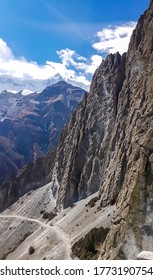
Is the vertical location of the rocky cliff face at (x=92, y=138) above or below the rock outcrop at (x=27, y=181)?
above

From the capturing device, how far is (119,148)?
307ft

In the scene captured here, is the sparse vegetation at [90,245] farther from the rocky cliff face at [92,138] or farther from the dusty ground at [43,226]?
the rocky cliff face at [92,138]

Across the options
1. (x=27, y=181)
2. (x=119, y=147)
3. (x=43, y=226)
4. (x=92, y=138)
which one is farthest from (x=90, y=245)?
(x=27, y=181)

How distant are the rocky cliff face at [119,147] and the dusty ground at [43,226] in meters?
5.94

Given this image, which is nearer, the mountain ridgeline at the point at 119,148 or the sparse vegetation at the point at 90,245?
the mountain ridgeline at the point at 119,148

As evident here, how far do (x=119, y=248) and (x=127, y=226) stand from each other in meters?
1.99

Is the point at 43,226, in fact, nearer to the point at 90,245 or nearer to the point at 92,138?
the point at 92,138

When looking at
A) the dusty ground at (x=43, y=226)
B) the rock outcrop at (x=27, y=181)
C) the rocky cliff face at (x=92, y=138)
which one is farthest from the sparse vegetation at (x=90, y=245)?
the rock outcrop at (x=27, y=181)

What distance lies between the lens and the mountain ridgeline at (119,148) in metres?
37.3

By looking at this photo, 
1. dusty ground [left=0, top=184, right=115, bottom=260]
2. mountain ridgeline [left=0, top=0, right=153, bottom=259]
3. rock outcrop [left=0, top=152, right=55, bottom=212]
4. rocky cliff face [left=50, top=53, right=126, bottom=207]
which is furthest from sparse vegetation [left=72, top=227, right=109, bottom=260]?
rock outcrop [left=0, top=152, right=55, bottom=212]

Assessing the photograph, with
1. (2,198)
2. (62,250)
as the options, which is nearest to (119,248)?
(62,250)

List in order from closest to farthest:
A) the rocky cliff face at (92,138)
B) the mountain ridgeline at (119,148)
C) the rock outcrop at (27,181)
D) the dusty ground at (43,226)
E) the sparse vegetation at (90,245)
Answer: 1. the mountain ridgeline at (119,148)
2. the sparse vegetation at (90,245)
3. the dusty ground at (43,226)
4. the rocky cliff face at (92,138)
5. the rock outcrop at (27,181)

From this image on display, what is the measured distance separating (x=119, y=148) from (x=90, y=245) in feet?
113

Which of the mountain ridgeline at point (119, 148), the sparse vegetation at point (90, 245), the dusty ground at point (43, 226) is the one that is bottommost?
the dusty ground at point (43, 226)
